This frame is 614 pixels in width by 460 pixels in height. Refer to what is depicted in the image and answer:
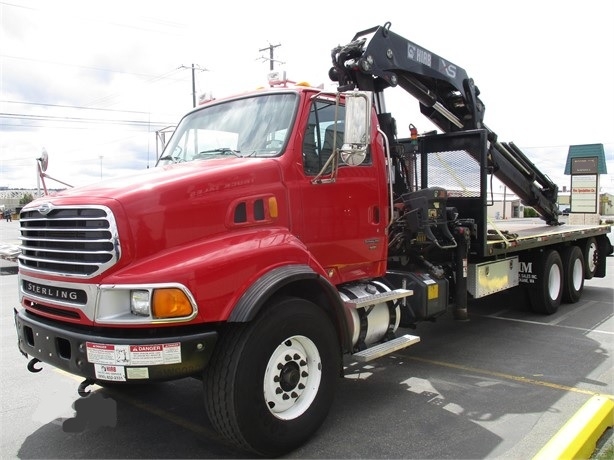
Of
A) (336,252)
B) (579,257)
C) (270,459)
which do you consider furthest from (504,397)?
(579,257)

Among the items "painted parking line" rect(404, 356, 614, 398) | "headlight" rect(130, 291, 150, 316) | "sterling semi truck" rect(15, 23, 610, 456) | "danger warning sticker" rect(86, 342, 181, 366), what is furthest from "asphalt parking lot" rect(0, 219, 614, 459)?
"headlight" rect(130, 291, 150, 316)

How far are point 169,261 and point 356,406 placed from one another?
2.24 m

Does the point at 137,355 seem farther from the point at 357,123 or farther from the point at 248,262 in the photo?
the point at 357,123

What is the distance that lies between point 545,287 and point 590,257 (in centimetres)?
295

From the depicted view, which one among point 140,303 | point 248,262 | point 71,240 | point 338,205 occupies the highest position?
point 338,205

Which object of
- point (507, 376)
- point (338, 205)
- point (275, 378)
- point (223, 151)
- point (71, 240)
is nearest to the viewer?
point (71, 240)

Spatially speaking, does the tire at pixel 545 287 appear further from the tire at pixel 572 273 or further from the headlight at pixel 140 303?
the headlight at pixel 140 303

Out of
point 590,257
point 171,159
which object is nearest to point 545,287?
point 590,257

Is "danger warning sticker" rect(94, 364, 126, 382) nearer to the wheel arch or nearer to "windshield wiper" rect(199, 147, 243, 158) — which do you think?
the wheel arch

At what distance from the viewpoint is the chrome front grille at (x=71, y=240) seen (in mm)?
3191

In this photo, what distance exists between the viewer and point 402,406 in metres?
4.49

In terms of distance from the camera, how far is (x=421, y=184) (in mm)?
7465

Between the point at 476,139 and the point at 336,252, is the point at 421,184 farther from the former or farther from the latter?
the point at 336,252

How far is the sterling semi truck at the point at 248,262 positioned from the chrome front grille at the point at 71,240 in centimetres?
1
